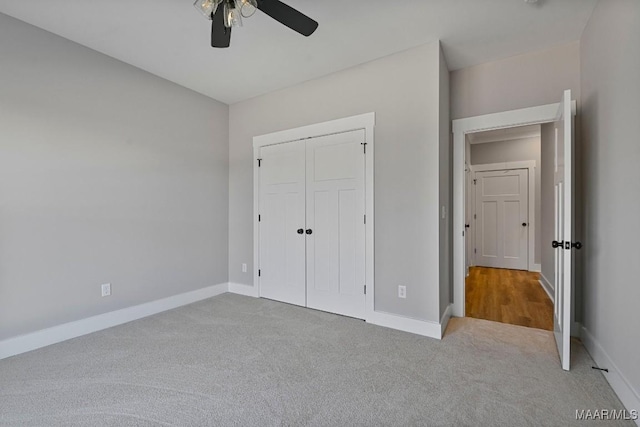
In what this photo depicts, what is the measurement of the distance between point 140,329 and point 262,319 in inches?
44.3

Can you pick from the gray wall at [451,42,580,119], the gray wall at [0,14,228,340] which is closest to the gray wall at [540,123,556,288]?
the gray wall at [451,42,580,119]

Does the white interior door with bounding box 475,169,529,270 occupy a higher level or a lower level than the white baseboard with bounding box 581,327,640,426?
higher

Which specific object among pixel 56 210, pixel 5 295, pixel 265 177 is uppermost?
pixel 265 177

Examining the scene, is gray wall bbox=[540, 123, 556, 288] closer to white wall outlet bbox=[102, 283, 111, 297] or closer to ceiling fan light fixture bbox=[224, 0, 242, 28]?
ceiling fan light fixture bbox=[224, 0, 242, 28]

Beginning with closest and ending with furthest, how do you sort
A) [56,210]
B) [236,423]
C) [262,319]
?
1. [236,423]
2. [56,210]
3. [262,319]

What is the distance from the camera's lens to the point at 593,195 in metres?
2.23

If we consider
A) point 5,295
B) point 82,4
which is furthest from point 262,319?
point 82,4

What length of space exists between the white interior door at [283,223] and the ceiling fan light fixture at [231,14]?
1736 millimetres

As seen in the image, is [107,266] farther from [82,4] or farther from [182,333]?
[82,4]

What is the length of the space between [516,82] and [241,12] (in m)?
2.63

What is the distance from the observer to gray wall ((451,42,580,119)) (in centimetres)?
265

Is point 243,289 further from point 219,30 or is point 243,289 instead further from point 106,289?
point 219,30

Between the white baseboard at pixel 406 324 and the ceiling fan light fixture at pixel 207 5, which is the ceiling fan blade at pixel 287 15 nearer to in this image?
the ceiling fan light fixture at pixel 207 5

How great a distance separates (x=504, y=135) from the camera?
17.4 feet
